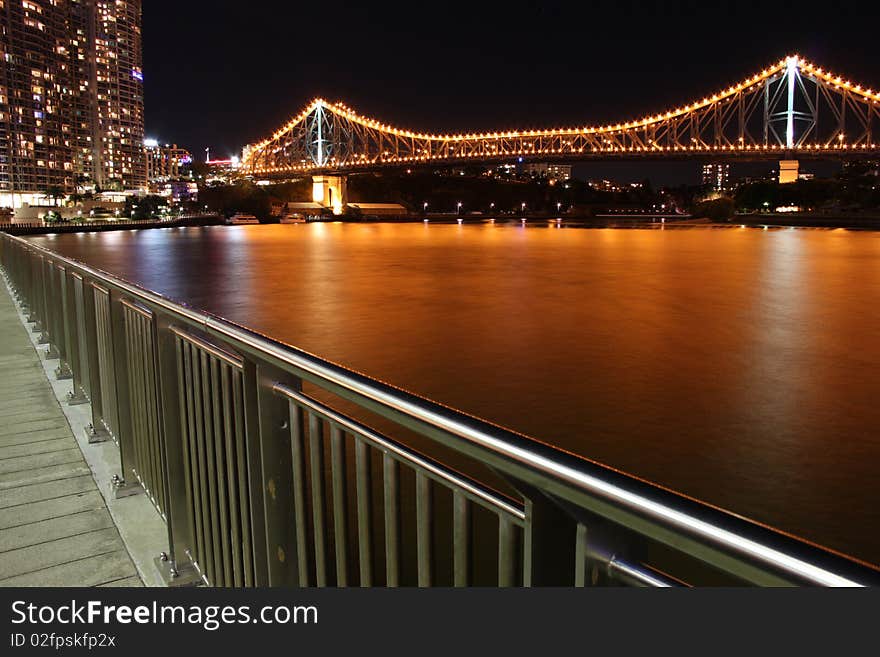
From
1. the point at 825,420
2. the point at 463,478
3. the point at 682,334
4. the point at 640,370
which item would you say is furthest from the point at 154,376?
the point at 682,334

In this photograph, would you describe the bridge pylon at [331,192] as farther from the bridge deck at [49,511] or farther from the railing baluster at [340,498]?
the railing baluster at [340,498]

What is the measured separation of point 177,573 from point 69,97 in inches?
6746

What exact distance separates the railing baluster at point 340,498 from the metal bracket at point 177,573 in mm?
936

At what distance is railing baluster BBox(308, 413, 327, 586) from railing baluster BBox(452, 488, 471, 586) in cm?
52

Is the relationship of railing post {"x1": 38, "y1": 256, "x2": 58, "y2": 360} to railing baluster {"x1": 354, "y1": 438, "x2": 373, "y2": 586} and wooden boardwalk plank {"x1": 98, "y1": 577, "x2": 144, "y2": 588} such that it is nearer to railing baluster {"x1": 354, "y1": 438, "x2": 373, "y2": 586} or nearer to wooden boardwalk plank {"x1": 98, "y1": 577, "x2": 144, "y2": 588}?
wooden boardwalk plank {"x1": 98, "y1": 577, "x2": 144, "y2": 588}

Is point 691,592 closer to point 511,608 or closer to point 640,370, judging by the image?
point 511,608

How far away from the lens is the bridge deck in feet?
8.49

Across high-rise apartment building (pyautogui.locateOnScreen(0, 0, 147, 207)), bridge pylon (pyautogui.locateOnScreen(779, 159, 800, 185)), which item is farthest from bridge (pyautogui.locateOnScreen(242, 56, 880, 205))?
high-rise apartment building (pyautogui.locateOnScreen(0, 0, 147, 207))

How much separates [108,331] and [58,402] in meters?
1.55

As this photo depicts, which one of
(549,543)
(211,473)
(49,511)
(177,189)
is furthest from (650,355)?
(177,189)

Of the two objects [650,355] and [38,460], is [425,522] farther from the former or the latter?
[650,355]

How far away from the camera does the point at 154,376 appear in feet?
9.26

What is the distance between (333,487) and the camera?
181 cm

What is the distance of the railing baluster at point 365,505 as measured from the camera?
1647 millimetres
